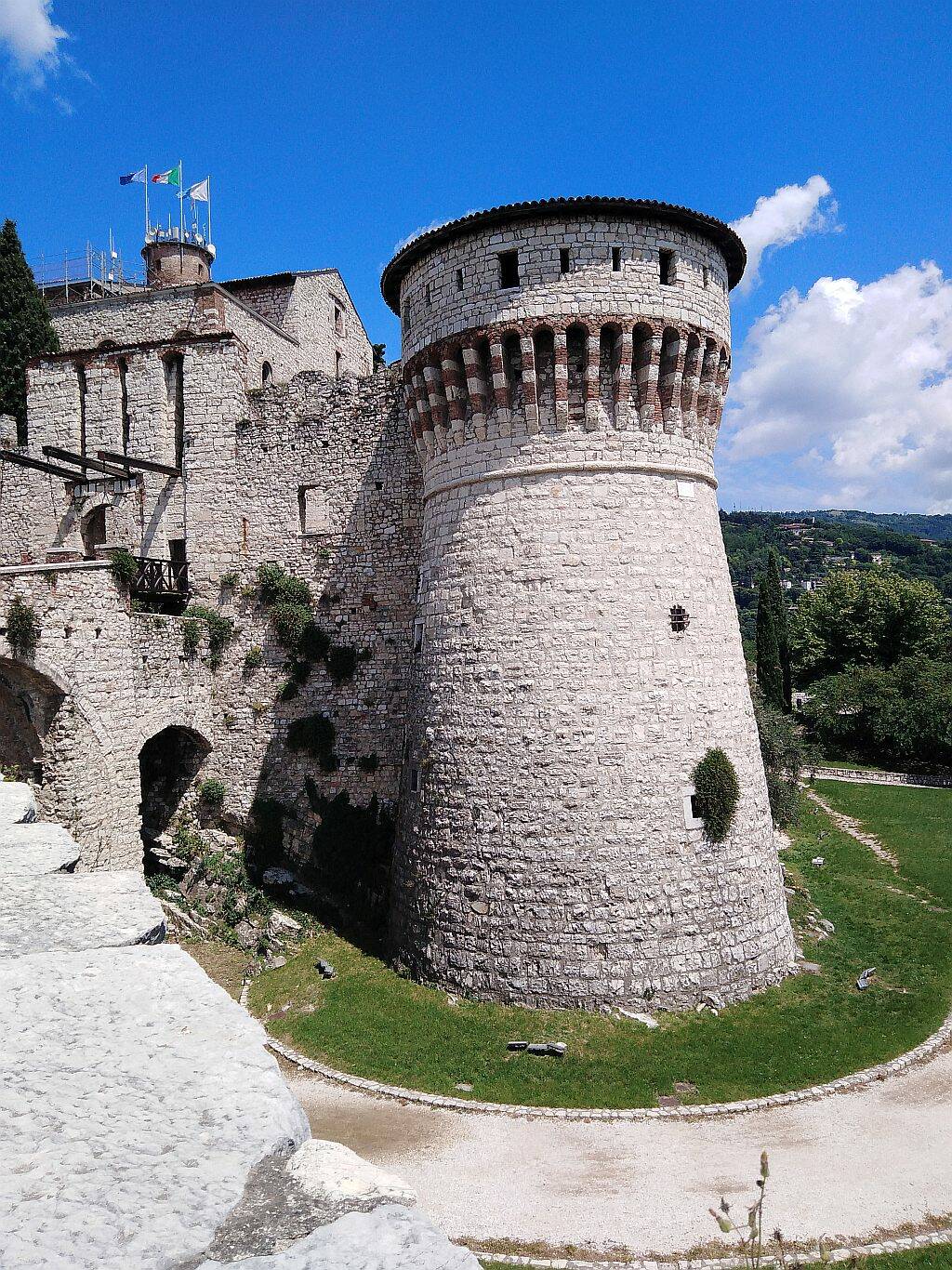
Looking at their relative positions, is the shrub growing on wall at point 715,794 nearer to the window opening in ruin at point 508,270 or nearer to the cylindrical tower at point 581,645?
the cylindrical tower at point 581,645

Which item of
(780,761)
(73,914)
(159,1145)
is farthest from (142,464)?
(780,761)

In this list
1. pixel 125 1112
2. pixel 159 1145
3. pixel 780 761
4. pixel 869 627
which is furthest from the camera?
pixel 869 627

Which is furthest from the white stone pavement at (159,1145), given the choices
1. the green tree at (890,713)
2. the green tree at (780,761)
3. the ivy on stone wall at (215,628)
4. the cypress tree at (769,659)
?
the green tree at (890,713)

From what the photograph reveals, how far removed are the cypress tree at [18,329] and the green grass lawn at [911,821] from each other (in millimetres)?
32750

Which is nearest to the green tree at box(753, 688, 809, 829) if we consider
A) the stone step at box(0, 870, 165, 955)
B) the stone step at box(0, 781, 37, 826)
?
the stone step at box(0, 781, 37, 826)

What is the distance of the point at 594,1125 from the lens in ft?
38.3

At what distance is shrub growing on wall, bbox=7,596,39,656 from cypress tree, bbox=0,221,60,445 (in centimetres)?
1472

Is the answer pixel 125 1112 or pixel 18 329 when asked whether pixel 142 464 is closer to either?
pixel 18 329

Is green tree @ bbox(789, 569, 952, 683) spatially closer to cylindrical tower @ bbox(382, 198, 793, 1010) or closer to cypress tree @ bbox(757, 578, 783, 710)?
cypress tree @ bbox(757, 578, 783, 710)

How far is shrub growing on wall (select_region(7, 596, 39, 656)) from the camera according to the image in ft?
52.0

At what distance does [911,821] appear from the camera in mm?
30094

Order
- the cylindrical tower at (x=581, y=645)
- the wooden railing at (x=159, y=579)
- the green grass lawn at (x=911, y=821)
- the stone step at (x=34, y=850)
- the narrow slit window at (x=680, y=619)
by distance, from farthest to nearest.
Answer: the green grass lawn at (x=911, y=821), the wooden railing at (x=159, y=579), the narrow slit window at (x=680, y=619), the cylindrical tower at (x=581, y=645), the stone step at (x=34, y=850)

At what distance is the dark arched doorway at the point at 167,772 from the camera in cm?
2092

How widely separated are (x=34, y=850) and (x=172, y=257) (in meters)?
26.8
